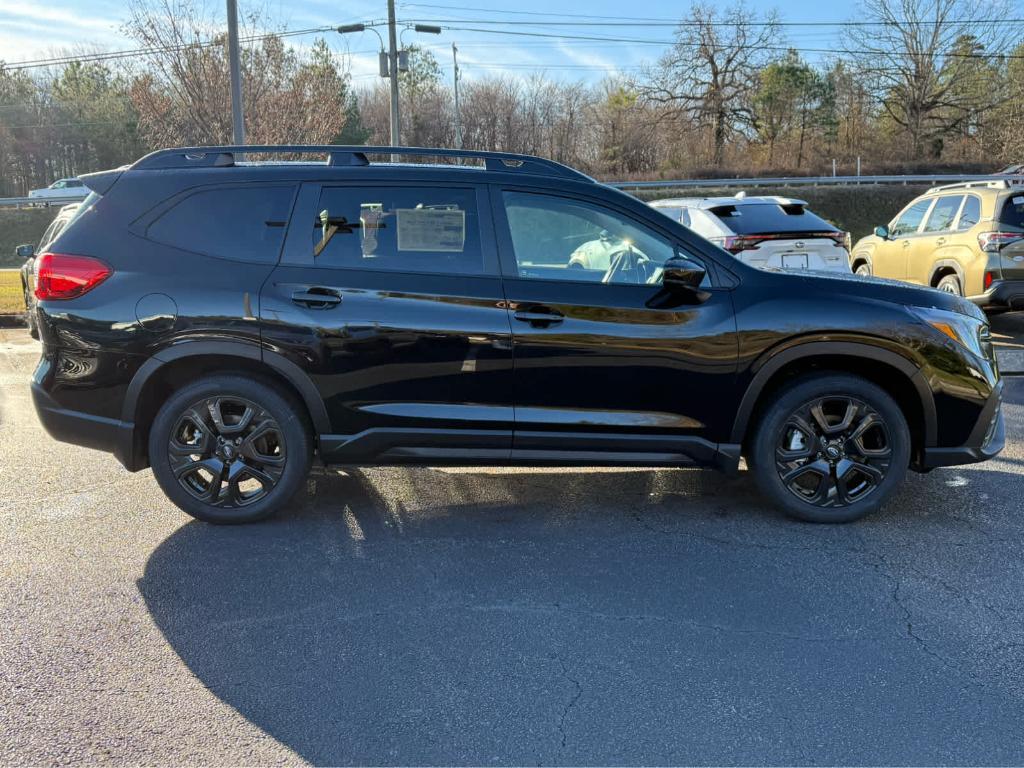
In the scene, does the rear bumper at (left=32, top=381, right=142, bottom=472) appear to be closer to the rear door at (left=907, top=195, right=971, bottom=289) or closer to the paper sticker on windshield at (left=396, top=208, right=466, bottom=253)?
the paper sticker on windshield at (left=396, top=208, right=466, bottom=253)

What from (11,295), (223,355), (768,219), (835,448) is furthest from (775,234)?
(11,295)

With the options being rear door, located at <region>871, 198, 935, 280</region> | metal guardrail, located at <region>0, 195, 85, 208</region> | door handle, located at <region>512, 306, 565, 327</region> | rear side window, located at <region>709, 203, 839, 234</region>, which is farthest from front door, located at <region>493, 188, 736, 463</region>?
metal guardrail, located at <region>0, 195, 85, 208</region>

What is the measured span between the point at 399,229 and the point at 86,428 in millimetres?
1956

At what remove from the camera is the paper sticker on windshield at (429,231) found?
433 centimetres

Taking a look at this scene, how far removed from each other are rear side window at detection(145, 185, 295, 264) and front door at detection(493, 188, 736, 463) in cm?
118

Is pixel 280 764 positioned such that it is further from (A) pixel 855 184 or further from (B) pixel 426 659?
(A) pixel 855 184

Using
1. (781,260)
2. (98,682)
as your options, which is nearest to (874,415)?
(98,682)

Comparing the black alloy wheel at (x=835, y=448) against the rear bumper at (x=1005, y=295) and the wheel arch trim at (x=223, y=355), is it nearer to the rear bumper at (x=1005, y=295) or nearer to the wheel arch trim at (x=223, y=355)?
the wheel arch trim at (x=223, y=355)

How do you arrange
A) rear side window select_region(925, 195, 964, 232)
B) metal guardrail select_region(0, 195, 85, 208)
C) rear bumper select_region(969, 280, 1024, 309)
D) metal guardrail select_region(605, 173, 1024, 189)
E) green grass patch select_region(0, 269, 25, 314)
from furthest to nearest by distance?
metal guardrail select_region(0, 195, 85, 208) < metal guardrail select_region(605, 173, 1024, 189) < green grass patch select_region(0, 269, 25, 314) < rear side window select_region(925, 195, 964, 232) < rear bumper select_region(969, 280, 1024, 309)

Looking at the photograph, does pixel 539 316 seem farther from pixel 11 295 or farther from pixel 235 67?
pixel 11 295

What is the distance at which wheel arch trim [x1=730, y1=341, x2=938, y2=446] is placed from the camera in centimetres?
429

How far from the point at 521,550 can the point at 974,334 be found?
272 cm

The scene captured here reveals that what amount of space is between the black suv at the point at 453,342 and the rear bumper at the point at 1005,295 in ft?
18.8

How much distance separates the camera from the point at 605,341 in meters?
4.24
